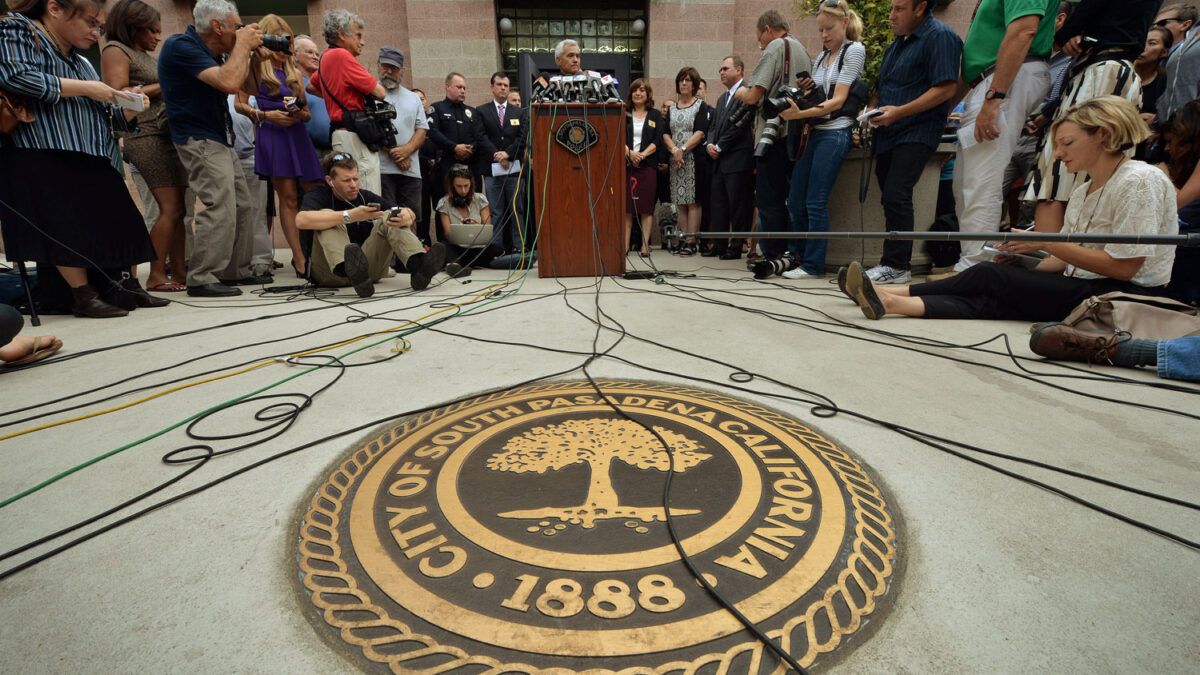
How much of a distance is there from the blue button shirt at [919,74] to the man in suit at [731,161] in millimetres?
1323

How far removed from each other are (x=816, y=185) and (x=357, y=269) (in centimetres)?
320

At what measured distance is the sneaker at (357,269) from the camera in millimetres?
3340

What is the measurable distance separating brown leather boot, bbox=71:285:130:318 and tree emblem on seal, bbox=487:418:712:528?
2994 mm

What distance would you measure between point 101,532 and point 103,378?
49.4 inches

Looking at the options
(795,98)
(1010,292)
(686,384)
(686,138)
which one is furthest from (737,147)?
(686,384)

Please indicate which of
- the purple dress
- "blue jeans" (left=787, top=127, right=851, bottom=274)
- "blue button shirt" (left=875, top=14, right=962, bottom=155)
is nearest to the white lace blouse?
"blue button shirt" (left=875, top=14, right=962, bottom=155)

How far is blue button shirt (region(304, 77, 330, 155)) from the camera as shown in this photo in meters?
4.36

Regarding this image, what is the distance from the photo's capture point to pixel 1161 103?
358cm

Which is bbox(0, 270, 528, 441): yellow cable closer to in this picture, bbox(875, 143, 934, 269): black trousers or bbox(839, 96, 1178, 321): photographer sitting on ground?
bbox(839, 96, 1178, 321): photographer sitting on ground

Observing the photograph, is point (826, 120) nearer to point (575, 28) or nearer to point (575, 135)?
point (575, 135)

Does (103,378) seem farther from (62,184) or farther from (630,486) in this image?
(630,486)

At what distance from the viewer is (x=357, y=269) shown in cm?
338

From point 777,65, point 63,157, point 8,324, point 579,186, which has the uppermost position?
point 777,65

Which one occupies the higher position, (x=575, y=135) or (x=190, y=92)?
(x=190, y=92)
